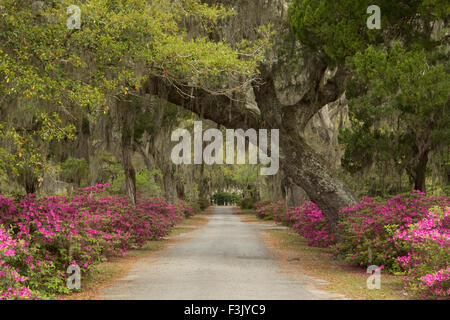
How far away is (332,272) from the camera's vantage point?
40.0 feet

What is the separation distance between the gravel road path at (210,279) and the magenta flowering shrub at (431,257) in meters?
1.51

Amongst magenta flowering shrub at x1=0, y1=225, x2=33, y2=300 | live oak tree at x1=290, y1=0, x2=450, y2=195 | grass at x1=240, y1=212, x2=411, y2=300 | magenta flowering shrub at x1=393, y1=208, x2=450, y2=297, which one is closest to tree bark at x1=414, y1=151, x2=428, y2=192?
live oak tree at x1=290, y1=0, x2=450, y2=195

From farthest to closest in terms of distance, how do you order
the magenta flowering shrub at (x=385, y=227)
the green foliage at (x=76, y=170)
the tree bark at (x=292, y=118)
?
the green foliage at (x=76, y=170), the tree bark at (x=292, y=118), the magenta flowering shrub at (x=385, y=227)

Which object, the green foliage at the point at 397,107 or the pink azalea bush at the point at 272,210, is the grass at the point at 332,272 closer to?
the green foliage at the point at 397,107

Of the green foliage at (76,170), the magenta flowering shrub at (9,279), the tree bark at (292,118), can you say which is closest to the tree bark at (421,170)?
the tree bark at (292,118)

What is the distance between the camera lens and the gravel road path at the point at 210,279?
848 centimetres

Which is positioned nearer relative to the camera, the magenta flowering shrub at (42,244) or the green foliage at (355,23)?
the magenta flowering shrub at (42,244)

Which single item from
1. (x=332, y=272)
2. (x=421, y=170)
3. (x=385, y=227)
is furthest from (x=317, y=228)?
(x=385, y=227)

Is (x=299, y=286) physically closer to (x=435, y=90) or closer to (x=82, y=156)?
(x=435, y=90)

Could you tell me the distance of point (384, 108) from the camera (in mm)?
16078

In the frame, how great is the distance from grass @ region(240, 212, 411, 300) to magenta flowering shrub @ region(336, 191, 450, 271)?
0.39m

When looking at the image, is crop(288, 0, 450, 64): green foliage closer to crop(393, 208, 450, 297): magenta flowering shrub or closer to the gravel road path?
crop(393, 208, 450, 297): magenta flowering shrub

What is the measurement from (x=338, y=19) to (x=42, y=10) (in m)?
6.64
